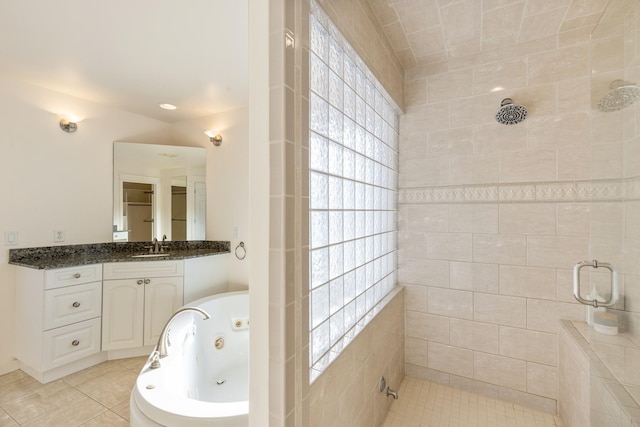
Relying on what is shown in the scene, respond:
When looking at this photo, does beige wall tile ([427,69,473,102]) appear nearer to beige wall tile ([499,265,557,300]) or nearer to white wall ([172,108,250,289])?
beige wall tile ([499,265,557,300])

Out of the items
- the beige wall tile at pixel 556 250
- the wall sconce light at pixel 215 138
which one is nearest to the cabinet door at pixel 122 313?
the wall sconce light at pixel 215 138

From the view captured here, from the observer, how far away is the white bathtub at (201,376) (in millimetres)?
1108

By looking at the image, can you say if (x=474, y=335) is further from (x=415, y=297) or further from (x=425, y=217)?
(x=425, y=217)

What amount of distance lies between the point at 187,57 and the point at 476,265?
2590mm

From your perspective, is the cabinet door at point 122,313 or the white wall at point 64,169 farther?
the cabinet door at point 122,313

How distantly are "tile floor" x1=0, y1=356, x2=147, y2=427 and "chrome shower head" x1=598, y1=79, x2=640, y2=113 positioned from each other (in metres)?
3.19

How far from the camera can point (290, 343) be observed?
2.74 feet

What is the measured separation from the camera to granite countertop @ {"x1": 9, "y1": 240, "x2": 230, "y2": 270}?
2.33 meters

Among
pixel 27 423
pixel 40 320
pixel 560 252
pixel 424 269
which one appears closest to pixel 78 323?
pixel 40 320

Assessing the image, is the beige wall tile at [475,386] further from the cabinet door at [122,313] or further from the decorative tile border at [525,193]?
the cabinet door at [122,313]

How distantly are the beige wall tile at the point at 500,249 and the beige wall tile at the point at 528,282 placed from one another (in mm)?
54

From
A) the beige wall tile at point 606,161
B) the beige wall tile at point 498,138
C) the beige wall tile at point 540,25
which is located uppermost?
the beige wall tile at point 540,25

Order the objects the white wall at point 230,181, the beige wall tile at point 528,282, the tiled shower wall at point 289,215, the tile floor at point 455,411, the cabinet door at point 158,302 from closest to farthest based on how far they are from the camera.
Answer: the tiled shower wall at point 289,215 → the tile floor at point 455,411 → the beige wall tile at point 528,282 → the cabinet door at point 158,302 → the white wall at point 230,181

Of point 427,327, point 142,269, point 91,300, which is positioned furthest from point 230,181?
point 427,327
